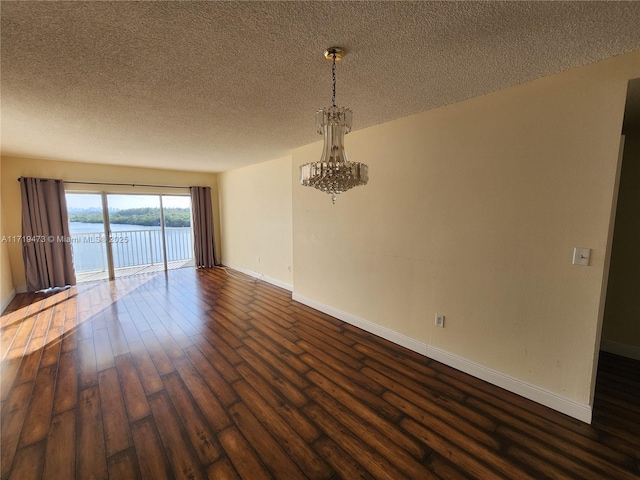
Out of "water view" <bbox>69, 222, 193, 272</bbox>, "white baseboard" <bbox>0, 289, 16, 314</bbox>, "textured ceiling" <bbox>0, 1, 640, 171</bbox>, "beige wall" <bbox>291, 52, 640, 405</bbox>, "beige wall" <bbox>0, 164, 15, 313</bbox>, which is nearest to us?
"textured ceiling" <bbox>0, 1, 640, 171</bbox>

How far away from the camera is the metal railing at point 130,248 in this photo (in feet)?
17.8

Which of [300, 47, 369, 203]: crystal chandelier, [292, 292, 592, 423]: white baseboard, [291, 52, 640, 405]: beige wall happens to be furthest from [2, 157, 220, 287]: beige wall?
[300, 47, 369, 203]: crystal chandelier

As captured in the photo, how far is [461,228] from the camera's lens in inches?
90.7

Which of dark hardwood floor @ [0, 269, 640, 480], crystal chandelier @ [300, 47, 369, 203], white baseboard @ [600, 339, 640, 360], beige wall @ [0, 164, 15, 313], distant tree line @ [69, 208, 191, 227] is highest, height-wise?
crystal chandelier @ [300, 47, 369, 203]

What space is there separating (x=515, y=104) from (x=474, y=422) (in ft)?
7.49

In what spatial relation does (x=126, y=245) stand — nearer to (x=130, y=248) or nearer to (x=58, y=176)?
(x=130, y=248)

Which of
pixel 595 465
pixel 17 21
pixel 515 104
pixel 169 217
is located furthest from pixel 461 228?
pixel 169 217

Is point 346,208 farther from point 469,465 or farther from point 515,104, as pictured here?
point 469,465

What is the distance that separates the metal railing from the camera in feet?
17.8

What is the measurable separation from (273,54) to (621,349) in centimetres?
402

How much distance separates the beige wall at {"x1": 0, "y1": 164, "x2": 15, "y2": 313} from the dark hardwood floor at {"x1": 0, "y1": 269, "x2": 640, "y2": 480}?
1.14 metres

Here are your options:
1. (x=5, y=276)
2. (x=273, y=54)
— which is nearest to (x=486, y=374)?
(x=273, y=54)

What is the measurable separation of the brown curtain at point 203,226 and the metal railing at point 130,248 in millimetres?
401

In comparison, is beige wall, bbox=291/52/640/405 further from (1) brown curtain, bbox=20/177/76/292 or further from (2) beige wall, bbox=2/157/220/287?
(1) brown curtain, bbox=20/177/76/292
